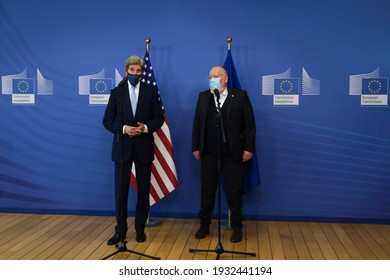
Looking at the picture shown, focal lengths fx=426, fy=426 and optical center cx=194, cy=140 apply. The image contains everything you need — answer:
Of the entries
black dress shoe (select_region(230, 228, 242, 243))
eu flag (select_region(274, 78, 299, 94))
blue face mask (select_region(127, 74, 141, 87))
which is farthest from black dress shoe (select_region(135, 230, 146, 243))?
eu flag (select_region(274, 78, 299, 94))

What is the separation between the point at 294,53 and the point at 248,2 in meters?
0.80

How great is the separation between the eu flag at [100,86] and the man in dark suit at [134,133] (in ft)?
3.29

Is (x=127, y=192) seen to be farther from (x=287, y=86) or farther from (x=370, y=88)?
(x=370, y=88)

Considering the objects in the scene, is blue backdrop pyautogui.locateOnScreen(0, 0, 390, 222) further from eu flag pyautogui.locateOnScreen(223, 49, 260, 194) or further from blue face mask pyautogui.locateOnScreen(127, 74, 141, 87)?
blue face mask pyautogui.locateOnScreen(127, 74, 141, 87)

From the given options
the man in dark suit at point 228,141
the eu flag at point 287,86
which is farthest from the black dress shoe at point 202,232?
the eu flag at point 287,86

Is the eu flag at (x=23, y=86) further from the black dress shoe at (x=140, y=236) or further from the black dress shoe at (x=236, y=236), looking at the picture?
the black dress shoe at (x=236, y=236)

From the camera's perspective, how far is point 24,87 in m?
5.34

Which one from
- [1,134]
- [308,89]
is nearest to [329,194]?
[308,89]

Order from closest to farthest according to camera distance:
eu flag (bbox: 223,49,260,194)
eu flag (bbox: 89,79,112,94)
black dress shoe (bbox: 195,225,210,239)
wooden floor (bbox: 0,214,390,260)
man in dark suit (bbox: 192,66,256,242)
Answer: wooden floor (bbox: 0,214,390,260), man in dark suit (bbox: 192,66,256,242), black dress shoe (bbox: 195,225,210,239), eu flag (bbox: 223,49,260,194), eu flag (bbox: 89,79,112,94)

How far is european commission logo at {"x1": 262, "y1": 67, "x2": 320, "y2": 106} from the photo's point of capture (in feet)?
16.2

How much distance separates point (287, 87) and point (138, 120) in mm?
1858

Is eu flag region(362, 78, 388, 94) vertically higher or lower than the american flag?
higher

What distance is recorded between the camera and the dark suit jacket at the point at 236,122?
4305 millimetres

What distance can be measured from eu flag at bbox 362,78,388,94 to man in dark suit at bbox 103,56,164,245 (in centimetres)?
241
